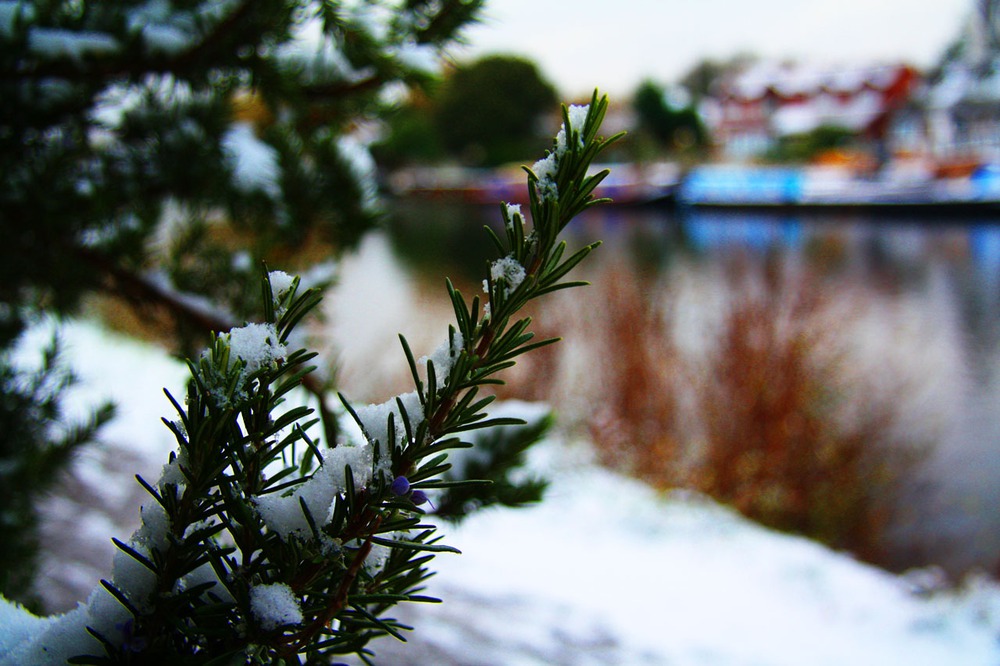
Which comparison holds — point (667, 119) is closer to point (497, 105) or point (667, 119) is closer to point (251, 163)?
point (497, 105)

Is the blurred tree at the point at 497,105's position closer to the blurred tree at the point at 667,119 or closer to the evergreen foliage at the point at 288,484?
the blurred tree at the point at 667,119

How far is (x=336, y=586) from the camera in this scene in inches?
13.1

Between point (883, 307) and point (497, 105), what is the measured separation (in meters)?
8.21

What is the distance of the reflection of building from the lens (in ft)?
67.4

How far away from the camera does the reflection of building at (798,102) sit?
67.4 feet

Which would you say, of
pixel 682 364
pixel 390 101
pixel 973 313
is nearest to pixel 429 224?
pixel 973 313

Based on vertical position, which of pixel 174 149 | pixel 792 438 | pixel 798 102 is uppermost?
pixel 798 102

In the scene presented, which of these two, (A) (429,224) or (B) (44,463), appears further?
(A) (429,224)

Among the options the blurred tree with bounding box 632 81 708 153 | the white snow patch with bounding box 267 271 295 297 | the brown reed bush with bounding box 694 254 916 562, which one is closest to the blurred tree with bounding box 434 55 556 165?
the blurred tree with bounding box 632 81 708 153

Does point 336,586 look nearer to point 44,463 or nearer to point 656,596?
point 44,463

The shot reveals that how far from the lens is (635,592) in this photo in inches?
90.3

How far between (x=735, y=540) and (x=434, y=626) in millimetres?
1410

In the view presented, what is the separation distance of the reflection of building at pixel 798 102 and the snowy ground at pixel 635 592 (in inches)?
786

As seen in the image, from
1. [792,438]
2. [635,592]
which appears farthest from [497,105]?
[635,592]
